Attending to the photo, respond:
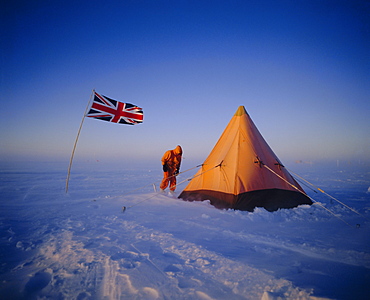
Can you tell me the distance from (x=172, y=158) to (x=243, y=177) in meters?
3.20

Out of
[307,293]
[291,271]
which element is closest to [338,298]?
[307,293]

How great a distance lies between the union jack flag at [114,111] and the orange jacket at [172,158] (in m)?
2.07

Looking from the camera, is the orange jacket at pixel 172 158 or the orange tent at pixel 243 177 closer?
the orange tent at pixel 243 177

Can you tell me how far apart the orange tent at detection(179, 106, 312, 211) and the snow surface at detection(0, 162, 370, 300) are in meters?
0.49

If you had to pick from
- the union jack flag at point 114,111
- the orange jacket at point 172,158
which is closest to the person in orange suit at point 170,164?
the orange jacket at point 172,158

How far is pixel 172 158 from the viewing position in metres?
7.32

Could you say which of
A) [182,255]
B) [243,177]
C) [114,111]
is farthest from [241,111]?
[182,255]

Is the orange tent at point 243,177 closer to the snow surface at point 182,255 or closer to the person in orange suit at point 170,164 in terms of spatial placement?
the snow surface at point 182,255

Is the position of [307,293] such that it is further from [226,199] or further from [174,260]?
[226,199]

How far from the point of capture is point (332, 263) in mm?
2387

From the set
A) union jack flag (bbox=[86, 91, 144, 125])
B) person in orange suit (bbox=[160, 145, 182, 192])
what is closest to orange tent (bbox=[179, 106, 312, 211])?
person in orange suit (bbox=[160, 145, 182, 192])

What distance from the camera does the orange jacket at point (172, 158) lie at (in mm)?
7227

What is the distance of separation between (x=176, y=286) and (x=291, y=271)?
149cm

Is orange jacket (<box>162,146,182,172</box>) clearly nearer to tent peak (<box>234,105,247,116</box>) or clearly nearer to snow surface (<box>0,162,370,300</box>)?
tent peak (<box>234,105,247,116</box>)
